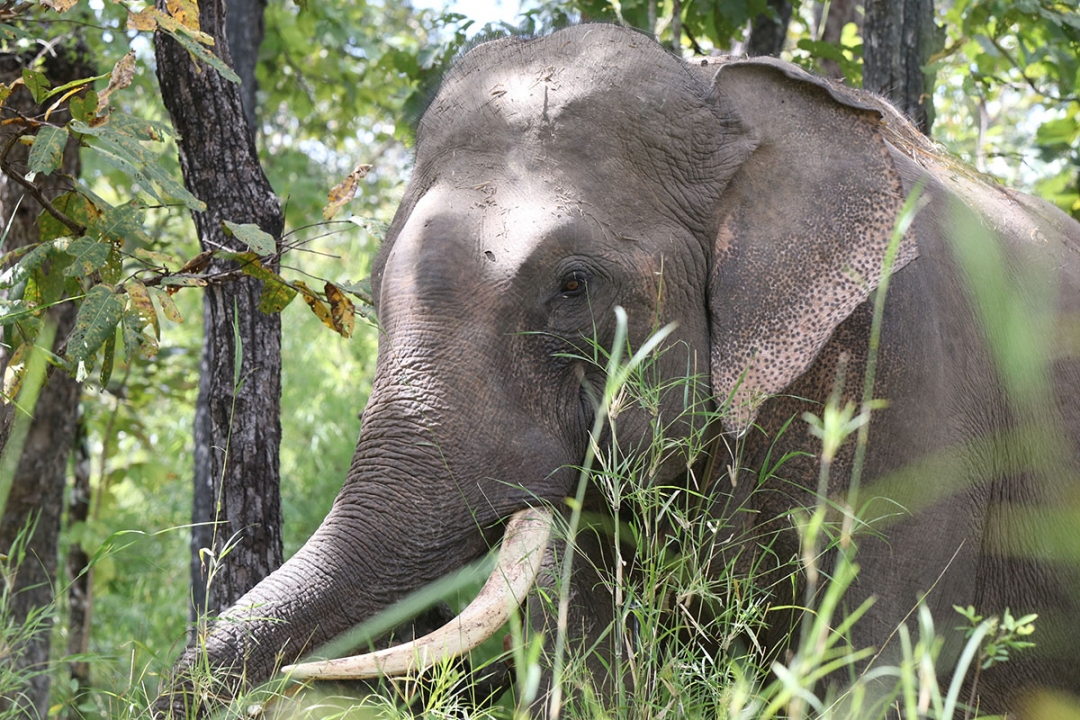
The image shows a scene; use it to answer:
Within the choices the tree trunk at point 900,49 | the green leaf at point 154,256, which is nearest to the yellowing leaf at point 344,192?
the green leaf at point 154,256

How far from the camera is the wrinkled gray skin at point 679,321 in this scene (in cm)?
290

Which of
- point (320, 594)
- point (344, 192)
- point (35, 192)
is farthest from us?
point (344, 192)

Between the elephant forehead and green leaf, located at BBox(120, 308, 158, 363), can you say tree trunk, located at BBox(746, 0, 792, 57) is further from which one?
green leaf, located at BBox(120, 308, 158, 363)

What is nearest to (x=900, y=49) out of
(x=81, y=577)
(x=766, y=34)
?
(x=766, y=34)

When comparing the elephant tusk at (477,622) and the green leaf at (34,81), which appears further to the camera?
the green leaf at (34,81)

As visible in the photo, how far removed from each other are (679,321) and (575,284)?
11.8 inches

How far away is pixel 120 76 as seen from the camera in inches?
118

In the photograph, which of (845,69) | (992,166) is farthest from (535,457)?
(992,166)

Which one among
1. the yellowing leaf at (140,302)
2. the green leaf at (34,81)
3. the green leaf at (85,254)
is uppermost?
the green leaf at (34,81)

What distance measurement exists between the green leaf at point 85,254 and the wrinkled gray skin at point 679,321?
0.66 metres

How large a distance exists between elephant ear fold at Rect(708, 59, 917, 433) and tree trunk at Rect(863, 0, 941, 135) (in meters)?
1.87

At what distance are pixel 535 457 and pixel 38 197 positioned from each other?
1313 mm

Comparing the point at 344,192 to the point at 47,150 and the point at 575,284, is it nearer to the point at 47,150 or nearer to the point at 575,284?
the point at 575,284

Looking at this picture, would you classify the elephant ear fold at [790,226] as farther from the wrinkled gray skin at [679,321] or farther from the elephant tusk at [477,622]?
the elephant tusk at [477,622]
